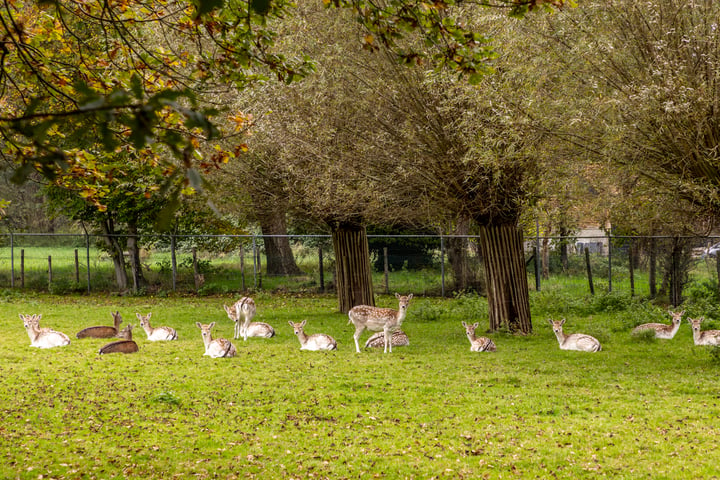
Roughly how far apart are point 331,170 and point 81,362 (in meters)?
6.15

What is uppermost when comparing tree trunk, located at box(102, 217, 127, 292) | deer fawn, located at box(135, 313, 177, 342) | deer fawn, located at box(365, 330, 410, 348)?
tree trunk, located at box(102, 217, 127, 292)

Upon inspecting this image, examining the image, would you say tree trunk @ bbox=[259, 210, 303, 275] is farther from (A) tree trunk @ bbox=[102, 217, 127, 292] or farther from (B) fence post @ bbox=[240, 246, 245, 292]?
(A) tree trunk @ bbox=[102, 217, 127, 292]

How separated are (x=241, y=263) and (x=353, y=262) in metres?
7.66

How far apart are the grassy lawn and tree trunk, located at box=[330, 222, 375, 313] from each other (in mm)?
3631

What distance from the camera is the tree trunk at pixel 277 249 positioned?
26.4 meters

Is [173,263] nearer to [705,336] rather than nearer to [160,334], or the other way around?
[160,334]

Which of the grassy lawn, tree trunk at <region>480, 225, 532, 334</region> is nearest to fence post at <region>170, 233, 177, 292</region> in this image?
the grassy lawn

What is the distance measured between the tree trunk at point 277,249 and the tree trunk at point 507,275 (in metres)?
10.6

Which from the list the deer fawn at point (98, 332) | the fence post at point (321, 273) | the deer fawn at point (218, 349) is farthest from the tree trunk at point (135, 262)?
the deer fawn at point (218, 349)

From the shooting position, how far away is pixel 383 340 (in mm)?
14219

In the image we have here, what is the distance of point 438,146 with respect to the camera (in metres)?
14.1

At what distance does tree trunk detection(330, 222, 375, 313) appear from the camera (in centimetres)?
1948

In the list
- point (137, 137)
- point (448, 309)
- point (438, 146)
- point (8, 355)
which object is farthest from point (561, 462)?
point (448, 309)

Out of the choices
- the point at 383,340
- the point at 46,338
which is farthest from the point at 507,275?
the point at 46,338
